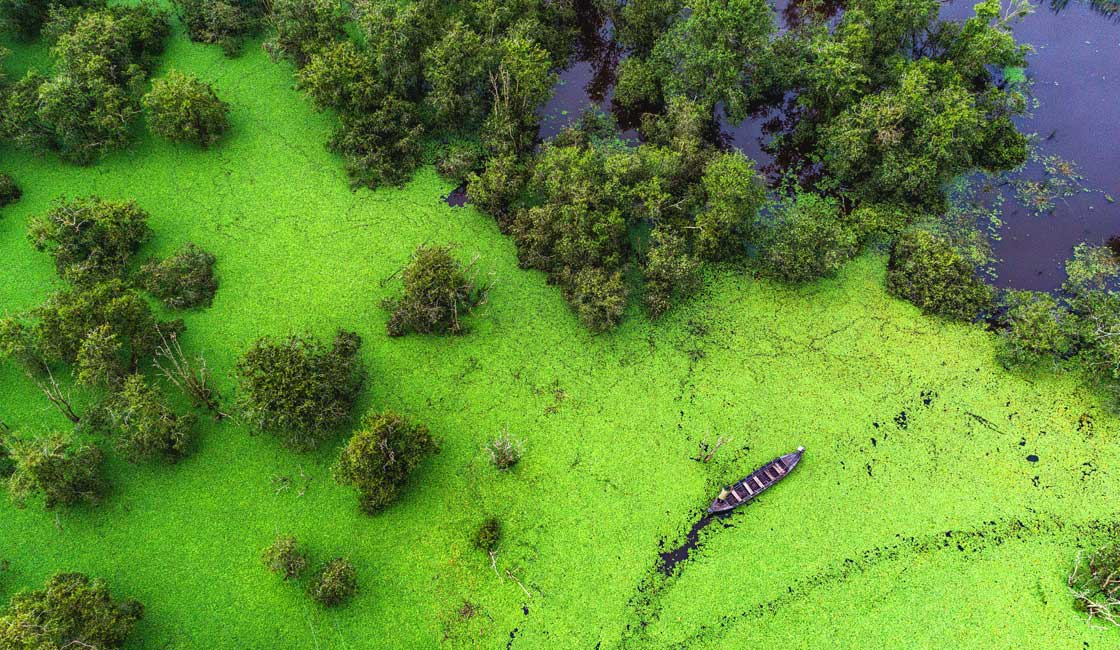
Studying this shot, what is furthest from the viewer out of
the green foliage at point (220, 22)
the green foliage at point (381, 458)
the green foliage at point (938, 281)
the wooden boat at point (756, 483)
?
the green foliage at point (220, 22)

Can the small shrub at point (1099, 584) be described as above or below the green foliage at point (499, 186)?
below

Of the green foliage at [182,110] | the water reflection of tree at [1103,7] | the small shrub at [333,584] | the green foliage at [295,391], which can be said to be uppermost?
the water reflection of tree at [1103,7]

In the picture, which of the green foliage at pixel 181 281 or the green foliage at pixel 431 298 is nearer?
the green foliage at pixel 431 298

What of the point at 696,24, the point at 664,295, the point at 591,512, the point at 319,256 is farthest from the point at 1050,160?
the point at 319,256

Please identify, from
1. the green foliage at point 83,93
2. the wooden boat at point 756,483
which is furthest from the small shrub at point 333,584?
the green foliage at point 83,93

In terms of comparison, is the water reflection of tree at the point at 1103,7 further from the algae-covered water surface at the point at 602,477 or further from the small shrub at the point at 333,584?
the small shrub at the point at 333,584

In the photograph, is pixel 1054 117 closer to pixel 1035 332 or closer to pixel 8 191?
pixel 1035 332
